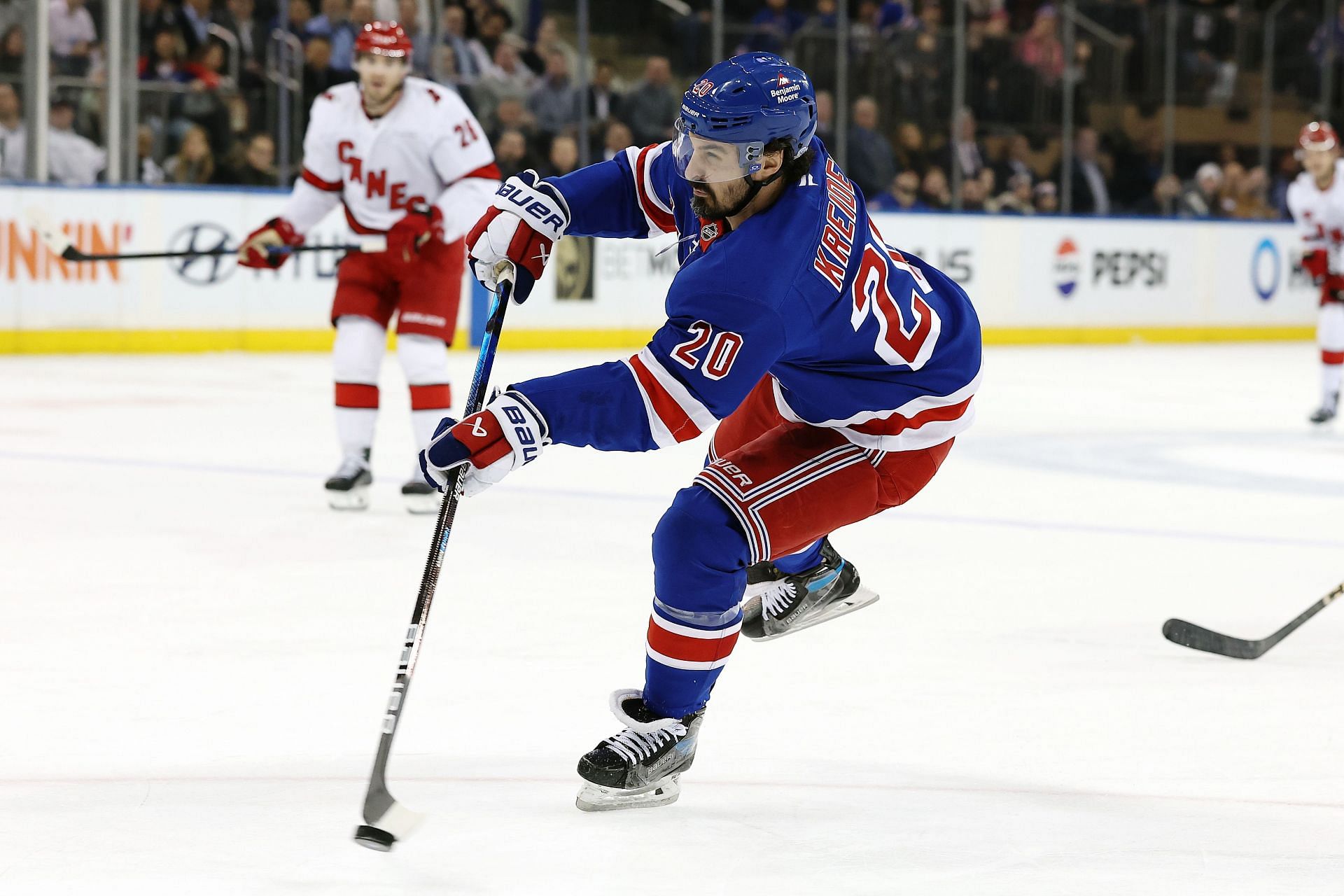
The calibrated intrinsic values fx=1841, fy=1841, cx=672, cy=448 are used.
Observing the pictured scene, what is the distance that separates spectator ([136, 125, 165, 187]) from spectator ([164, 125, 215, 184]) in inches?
2.1

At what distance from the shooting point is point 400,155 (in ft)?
18.1

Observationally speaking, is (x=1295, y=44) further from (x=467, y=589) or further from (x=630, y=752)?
(x=630, y=752)

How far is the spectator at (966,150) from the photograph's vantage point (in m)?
13.6

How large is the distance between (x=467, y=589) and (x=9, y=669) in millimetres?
1134

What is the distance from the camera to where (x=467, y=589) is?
4121 mm

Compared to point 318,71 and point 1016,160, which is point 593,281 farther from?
point 1016,160

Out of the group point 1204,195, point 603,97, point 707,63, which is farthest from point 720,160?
point 1204,195

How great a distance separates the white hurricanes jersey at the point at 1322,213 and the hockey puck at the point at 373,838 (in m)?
7.67

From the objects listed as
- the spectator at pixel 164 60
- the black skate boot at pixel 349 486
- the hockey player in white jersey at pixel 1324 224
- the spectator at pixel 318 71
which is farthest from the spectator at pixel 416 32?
the black skate boot at pixel 349 486

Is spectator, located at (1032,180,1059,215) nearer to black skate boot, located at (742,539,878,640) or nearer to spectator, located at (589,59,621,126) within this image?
spectator, located at (589,59,621,126)

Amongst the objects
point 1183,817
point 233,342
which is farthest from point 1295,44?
point 1183,817

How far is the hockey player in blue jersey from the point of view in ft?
7.62

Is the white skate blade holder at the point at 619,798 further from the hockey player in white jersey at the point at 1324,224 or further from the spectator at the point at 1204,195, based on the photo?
the spectator at the point at 1204,195

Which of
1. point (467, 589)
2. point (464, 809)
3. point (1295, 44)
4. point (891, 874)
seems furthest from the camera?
point (1295, 44)
